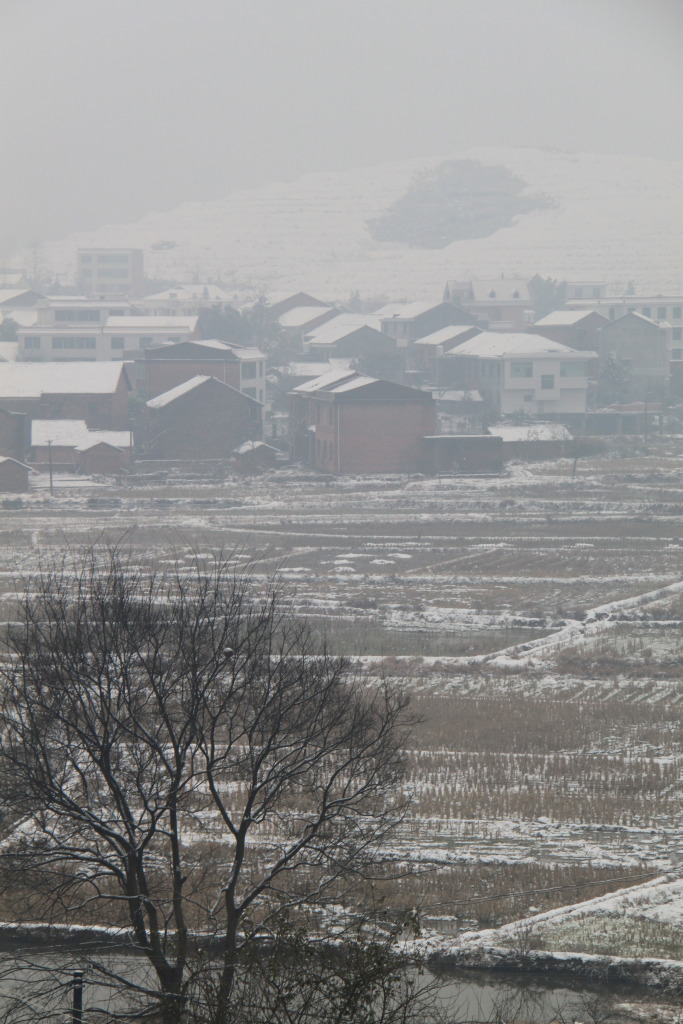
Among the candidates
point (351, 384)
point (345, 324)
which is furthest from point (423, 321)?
point (351, 384)

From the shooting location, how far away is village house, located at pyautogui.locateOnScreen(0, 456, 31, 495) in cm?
3061

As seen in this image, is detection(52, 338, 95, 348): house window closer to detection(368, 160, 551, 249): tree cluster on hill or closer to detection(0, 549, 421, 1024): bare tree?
detection(0, 549, 421, 1024): bare tree

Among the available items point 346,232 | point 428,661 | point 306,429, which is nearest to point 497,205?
point 346,232

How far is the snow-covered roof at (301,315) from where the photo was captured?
57.4 metres

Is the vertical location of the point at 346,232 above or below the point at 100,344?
above

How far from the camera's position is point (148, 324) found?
157 ft

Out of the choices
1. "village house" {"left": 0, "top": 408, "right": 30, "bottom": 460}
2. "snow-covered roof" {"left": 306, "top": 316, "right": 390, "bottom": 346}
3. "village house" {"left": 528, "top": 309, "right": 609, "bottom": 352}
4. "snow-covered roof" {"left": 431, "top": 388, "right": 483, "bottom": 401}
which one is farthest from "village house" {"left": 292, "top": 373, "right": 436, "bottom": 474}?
"village house" {"left": 528, "top": 309, "right": 609, "bottom": 352}

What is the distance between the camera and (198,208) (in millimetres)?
152125

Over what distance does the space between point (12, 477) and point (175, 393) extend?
6.32m

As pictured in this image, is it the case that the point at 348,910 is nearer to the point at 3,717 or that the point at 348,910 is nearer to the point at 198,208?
the point at 3,717

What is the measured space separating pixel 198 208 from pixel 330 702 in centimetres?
15114

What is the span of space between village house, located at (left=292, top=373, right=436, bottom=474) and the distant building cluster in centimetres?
4

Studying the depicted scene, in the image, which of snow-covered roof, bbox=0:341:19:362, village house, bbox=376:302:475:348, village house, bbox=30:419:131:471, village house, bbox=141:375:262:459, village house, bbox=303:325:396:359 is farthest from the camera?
village house, bbox=376:302:475:348

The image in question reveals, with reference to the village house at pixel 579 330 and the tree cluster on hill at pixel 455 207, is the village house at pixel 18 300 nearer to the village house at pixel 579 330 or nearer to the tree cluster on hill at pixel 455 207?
the village house at pixel 579 330
